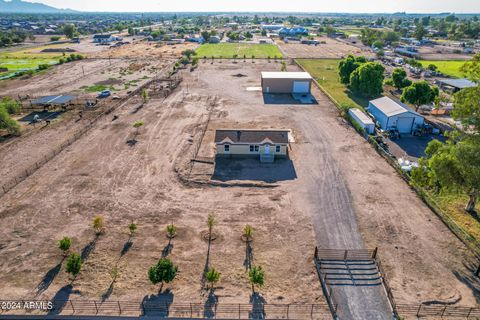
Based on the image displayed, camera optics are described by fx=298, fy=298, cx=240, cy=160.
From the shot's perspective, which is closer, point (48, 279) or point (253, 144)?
point (48, 279)

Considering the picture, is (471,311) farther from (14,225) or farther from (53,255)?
(14,225)

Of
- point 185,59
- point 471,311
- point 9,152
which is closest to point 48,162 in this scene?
point 9,152

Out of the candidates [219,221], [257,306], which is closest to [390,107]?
[219,221]

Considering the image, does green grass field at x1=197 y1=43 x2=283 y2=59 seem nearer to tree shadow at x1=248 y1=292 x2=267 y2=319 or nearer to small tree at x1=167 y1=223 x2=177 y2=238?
small tree at x1=167 y1=223 x2=177 y2=238

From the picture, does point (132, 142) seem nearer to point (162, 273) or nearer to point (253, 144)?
point (253, 144)

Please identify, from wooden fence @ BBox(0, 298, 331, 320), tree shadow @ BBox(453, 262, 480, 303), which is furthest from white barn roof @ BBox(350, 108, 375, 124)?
wooden fence @ BBox(0, 298, 331, 320)

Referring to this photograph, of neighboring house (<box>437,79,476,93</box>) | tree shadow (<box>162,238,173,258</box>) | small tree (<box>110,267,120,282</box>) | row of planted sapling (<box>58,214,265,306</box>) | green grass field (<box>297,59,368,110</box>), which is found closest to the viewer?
row of planted sapling (<box>58,214,265,306</box>)
